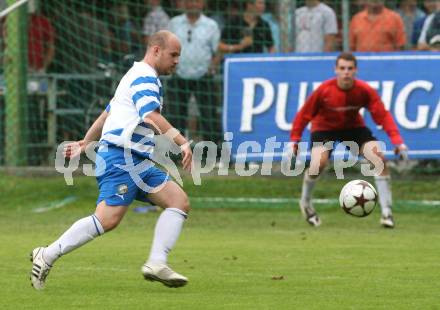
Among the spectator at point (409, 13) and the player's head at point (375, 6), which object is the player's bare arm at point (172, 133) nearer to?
the player's head at point (375, 6)

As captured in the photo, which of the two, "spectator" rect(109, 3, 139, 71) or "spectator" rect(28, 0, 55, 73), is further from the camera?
"spectator" rect(28, 0, 55, 73)

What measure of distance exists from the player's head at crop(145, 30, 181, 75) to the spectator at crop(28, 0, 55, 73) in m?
8.84

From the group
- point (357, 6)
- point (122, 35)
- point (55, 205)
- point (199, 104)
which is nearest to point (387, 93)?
point (357, 6)

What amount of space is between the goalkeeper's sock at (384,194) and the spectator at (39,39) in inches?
222

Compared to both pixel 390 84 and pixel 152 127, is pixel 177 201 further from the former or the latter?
pixel 390 84

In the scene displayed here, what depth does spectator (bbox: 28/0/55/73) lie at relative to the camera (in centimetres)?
1788

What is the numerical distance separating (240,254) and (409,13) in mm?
6736

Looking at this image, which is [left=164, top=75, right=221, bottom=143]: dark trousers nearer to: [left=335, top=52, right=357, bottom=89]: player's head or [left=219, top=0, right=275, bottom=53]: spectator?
[left=219, top=0, right=275, bottom=53]: spectator

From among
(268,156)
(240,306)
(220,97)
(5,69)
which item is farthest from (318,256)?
(5,69)

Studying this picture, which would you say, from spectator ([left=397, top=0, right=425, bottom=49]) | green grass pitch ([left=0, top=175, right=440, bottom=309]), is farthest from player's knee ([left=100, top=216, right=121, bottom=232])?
spectator ([left=397, top=0, right=425, bottom=49])

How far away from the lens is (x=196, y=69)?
17.5m

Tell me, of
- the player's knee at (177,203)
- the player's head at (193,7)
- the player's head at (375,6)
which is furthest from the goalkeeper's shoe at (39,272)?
the player's head at (375,6)

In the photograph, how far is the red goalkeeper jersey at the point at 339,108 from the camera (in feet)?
48.4

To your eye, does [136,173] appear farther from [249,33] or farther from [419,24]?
[419,24]
